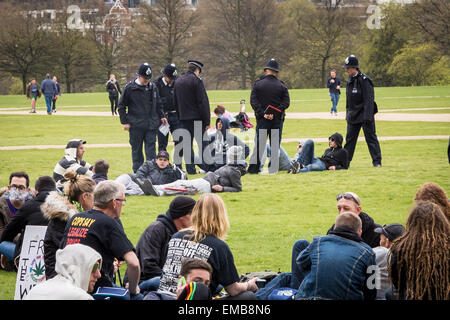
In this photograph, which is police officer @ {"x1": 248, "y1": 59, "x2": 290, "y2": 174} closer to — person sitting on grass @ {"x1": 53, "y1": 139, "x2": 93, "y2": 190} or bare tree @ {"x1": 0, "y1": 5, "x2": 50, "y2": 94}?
person sitting on grass @ {"x1": 53, "y1": 139, "x2": 93, "y2": 190}

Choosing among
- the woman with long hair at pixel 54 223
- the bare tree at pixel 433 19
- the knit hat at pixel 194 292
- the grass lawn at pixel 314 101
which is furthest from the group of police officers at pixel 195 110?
the bare tree at pixel 433 19

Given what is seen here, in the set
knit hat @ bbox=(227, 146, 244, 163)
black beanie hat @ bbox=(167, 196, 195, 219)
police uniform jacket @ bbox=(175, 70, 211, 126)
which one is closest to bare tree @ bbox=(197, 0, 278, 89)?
police uniform jacket @ bbox=(175, 70, 211, 126)

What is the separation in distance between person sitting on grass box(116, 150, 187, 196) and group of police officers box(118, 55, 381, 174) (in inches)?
63.2

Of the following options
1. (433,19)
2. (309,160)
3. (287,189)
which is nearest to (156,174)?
(287,189)

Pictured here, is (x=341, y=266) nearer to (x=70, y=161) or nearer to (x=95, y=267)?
(x=95, y=267)

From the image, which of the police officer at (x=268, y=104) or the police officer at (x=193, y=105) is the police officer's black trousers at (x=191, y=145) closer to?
the police officer at (x=193, y=105)

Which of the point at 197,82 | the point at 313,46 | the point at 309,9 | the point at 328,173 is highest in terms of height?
the point at 309,9

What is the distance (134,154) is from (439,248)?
9.49m

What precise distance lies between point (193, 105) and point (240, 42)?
186 ft

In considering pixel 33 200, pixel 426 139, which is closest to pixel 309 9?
pixel 426 139

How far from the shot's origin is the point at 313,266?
201 inches

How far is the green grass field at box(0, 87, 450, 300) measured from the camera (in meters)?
8.60

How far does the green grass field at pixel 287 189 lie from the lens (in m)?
8.60
